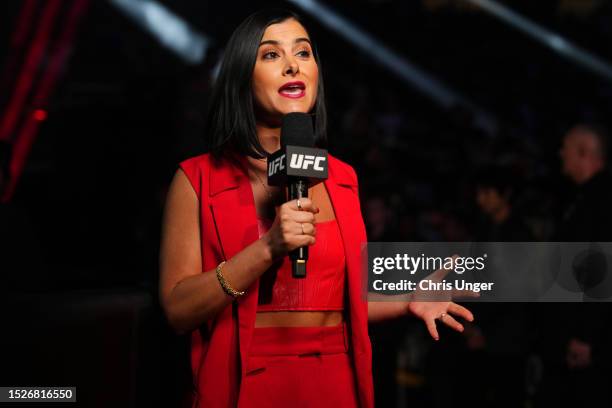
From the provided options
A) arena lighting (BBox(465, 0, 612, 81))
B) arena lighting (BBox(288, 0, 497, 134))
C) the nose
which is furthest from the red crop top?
arena lighting (BBox(465, 0, 612, 81))

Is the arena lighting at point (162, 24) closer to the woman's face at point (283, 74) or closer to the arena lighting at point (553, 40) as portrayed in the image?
the arena lighting at point (553, 40)

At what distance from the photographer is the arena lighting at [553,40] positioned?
829cm

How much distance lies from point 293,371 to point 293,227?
42 centimetres

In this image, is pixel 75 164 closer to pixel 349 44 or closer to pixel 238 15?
pixel 238 15

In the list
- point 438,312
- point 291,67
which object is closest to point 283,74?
point 291,67

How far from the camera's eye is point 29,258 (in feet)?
7.70

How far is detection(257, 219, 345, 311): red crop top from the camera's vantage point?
1.60m

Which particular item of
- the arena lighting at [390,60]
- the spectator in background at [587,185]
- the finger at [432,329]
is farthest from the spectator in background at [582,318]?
the arena lighting at [390,60]

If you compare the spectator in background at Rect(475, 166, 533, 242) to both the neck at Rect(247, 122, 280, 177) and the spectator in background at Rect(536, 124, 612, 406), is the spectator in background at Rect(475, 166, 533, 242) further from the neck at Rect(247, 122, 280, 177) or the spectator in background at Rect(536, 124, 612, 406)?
the neck at Rect(247, 122, 280, 177)

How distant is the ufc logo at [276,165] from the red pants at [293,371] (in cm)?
38

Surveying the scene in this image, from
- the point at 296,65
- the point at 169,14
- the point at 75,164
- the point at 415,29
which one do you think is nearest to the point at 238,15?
the point at 169,14

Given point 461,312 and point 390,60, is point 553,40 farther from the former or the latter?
point 461,312

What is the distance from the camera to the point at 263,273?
1.53m

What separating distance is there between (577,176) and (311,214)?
2.57 metres
